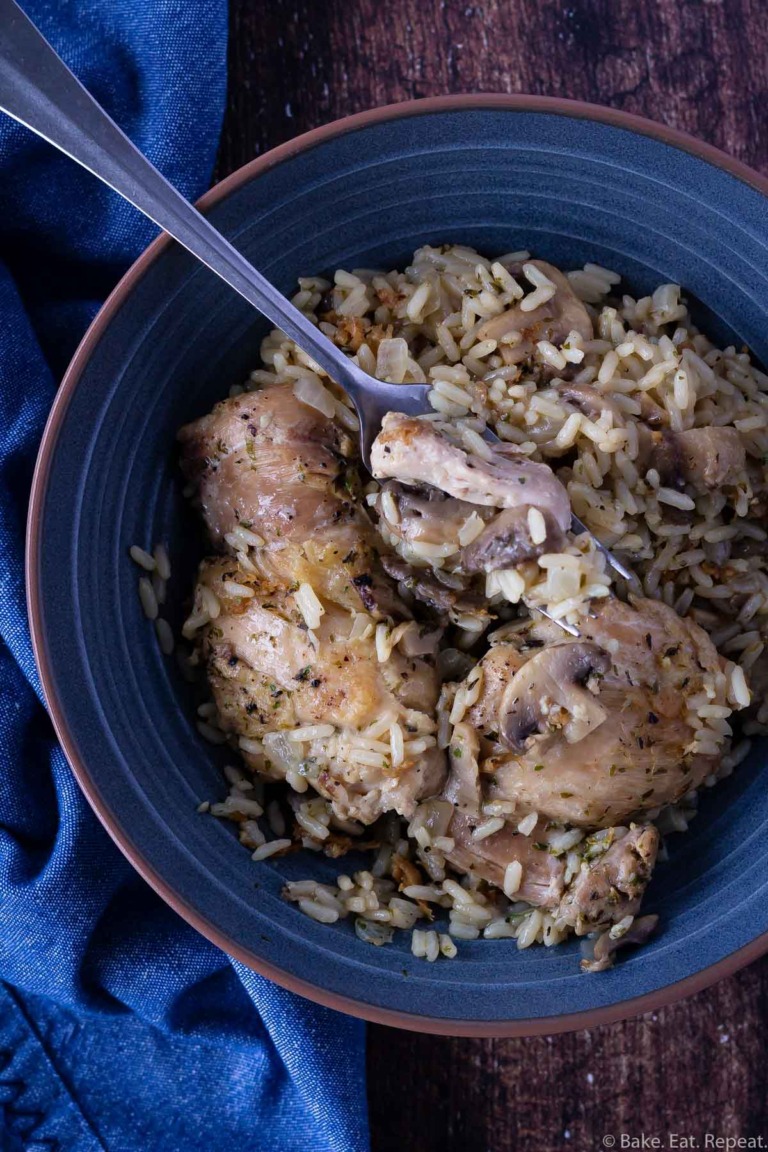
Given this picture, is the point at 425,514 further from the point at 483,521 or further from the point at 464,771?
the point at 464,771

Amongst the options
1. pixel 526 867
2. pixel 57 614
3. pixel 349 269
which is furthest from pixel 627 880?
pixel 349 269

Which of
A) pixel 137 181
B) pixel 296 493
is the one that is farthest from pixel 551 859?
pixel 137 181

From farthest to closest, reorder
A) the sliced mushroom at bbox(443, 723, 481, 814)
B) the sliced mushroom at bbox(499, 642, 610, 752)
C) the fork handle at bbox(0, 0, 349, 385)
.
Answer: the sliced mushroom at bbox(443, 723, 481, 814)
the sliced mushroom at bbox(499, 642, 610, 752)
the fork handle at bbox(0, 0, 349, 385)

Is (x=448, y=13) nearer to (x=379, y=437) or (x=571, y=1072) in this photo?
(x=379, y=437)

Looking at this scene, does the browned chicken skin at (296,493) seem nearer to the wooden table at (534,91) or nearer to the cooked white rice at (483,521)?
the cooked white rice at (483,521)

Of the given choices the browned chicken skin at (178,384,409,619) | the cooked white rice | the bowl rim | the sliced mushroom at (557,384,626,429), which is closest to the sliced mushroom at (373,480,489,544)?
the cooked white rice

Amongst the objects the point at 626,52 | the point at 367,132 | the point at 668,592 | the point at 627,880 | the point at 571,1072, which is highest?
the point at 367,132

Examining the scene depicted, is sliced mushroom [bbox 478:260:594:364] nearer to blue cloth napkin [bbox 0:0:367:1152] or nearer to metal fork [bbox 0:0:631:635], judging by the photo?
metal fork [bbox 0:0:631:635]
